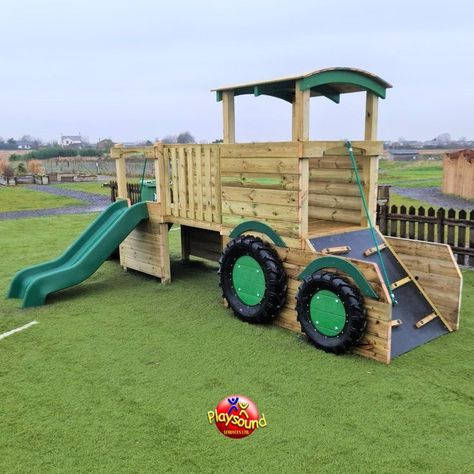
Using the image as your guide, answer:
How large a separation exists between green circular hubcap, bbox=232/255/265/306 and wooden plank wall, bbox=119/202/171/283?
2.08 metres

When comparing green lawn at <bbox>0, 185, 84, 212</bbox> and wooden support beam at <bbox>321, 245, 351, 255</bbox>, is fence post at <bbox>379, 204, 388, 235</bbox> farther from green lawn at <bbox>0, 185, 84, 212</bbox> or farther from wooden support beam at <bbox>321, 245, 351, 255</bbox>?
green lawn at <bbox>0, 185, 84, 212</bbox>

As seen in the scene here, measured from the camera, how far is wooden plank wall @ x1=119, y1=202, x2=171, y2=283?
818cm

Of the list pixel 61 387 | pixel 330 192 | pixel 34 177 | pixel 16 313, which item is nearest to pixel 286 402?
pixel 61 387

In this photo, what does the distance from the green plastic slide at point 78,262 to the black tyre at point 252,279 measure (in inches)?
86.7

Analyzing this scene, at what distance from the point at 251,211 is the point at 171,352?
6.92 feet

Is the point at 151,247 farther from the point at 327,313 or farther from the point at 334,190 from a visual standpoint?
the point at 327,313

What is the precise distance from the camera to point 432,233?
9.07 metres

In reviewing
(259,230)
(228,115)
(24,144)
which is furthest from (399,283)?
(24,144)

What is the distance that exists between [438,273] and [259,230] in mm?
2261

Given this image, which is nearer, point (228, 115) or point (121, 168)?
point (228, 115)

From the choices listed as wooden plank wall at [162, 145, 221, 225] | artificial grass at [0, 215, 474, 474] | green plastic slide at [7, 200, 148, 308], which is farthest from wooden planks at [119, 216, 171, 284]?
artificial grass at [0, 215, 474, 474]

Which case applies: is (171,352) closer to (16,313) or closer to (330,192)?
(16,313)

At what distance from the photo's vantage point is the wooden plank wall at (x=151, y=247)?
8180 millimetres

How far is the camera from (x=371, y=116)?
638 centimetres
